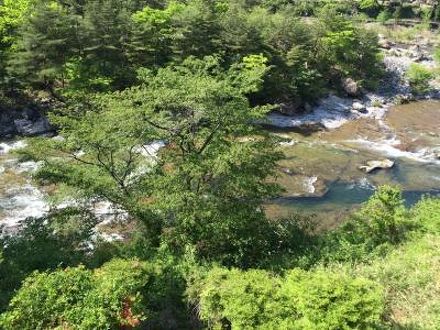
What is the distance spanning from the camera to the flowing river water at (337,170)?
2270cm

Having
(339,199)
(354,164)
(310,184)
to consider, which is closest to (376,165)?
(354,164)

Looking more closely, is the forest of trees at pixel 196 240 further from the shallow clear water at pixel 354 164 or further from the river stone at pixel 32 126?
the river stone at pixel 32 126

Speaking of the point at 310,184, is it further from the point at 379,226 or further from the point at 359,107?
the point at 359,107

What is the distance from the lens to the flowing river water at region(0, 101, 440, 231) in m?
22.7

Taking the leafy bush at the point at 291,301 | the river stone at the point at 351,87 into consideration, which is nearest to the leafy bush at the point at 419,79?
the river stone at the point at 351,87

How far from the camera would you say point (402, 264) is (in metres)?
11.8

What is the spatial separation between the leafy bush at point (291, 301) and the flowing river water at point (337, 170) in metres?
10.9

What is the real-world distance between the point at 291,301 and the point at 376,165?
20824mm

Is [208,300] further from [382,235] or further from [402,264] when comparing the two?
[382,235]

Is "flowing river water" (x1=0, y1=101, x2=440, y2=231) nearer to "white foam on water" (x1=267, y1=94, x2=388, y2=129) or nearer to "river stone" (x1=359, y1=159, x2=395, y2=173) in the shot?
"river stone" (x1=359, y1=159, x2=395, y2=173)

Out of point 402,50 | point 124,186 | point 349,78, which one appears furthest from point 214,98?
point 402,50

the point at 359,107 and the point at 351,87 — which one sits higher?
the point at 351,87

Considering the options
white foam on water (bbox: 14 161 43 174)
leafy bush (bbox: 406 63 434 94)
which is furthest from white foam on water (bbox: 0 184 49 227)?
leafy bush (bbox: 406 63 434 94)

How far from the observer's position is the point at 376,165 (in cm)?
2798
